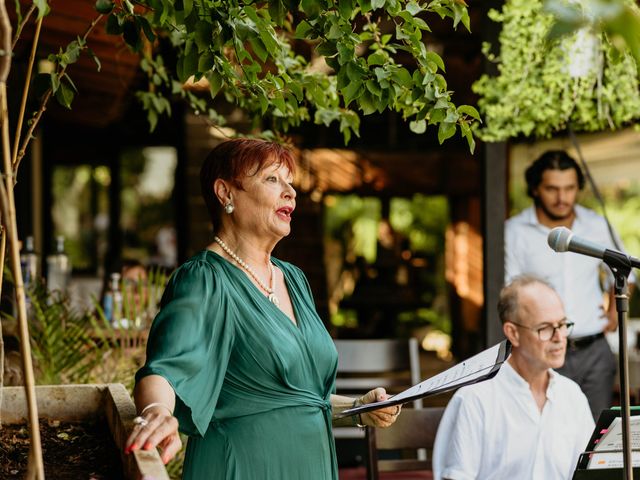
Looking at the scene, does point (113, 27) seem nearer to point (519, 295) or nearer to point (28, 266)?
point (519, 295)

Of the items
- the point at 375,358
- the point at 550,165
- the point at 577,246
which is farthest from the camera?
the point at 375,358

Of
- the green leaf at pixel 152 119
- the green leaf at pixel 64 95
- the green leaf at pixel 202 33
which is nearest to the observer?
the green leaf at pixel 202 33

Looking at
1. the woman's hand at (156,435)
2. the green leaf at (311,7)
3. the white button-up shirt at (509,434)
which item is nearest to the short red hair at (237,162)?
the green leaf at (311,7)

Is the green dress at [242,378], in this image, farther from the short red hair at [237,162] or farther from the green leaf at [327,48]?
the green leaf at [327,48]

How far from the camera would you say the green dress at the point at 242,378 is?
1.83m

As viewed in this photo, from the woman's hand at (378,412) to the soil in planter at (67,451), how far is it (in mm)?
547

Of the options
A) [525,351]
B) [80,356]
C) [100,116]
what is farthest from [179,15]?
[100,116]

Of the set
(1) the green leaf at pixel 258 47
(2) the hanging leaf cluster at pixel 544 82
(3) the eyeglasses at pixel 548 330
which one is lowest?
(3) the eyeglasses at pixel 548 330

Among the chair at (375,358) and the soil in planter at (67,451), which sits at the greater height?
the soil in planter at (67,451)

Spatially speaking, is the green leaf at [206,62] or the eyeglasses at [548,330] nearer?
the green leaf at [206,62]

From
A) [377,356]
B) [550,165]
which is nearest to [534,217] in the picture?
[550,165]

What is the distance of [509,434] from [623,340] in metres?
1.01

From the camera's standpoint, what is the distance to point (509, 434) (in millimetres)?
2973

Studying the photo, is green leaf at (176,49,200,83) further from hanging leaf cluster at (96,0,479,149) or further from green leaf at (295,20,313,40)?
green leaf at (295,20,313,40)
